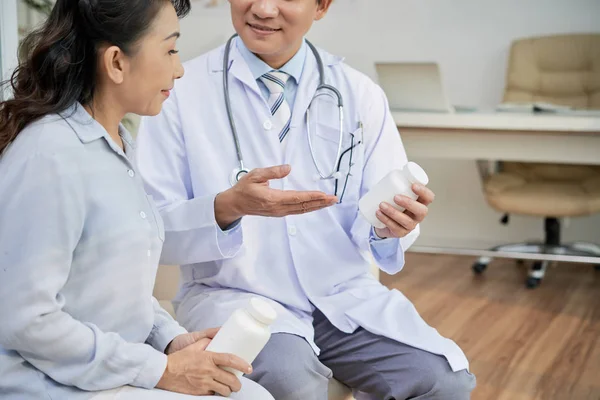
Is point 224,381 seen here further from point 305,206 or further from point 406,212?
point 406,212

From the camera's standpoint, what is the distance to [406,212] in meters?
1.41

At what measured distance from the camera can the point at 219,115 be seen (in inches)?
62.1

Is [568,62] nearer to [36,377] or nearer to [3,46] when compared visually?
[3,46]

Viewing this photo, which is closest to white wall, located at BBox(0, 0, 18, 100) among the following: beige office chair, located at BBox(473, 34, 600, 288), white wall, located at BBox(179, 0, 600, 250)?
beige office chair, located at BBox(473, 34, 600, 288)

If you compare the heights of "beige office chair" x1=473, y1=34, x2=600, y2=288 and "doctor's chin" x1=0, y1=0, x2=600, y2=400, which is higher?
"doctor's chin" x1=0, y1=0, x2=600, y2=400

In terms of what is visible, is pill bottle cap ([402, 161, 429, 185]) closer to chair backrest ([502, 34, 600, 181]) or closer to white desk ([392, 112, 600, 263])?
white desk ([392, 112, 600, 263])

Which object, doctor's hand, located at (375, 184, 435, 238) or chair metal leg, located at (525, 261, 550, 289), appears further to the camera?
chair metal leg, located at (525, 261, 550, 289)

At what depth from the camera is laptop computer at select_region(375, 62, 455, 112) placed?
3215mm

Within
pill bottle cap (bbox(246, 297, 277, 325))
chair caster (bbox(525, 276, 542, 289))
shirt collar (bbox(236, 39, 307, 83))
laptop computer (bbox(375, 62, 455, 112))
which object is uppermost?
shirt collar (bbox(236, 39, 307, 83))

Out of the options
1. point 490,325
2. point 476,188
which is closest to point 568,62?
point 476,188

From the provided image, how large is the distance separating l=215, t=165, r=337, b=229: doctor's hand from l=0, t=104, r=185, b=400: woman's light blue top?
0.22 metres

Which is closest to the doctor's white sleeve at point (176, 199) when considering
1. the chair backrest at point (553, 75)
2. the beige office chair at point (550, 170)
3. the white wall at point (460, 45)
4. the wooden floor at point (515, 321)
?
the wooden floor at point (515, 321)

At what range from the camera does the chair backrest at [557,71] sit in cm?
407

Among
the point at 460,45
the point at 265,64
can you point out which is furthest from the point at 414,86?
the point at 265,64
